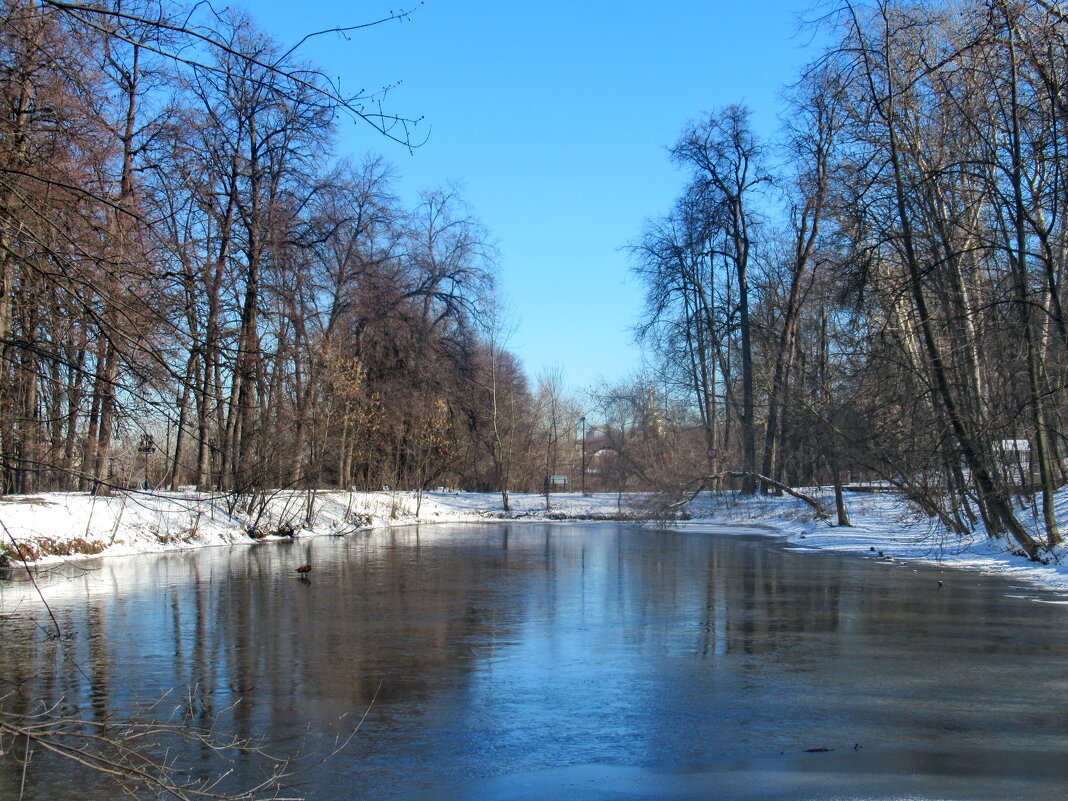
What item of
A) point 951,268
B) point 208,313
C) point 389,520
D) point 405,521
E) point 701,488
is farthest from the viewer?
point 405,521

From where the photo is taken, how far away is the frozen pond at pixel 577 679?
6.43 meters

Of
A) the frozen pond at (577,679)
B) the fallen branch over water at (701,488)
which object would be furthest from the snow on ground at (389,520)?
the frozen pond at (577,679)

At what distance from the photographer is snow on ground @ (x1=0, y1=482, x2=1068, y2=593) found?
19.0 m

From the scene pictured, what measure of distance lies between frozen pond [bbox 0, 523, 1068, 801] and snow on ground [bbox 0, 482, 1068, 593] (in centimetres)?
158

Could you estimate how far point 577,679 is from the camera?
30.3 feet

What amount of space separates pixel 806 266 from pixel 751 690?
32.1 meters

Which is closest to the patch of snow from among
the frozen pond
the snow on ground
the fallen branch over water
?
the snow on ground

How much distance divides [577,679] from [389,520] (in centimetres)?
2922

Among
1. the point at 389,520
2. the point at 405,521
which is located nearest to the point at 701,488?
the point at 405,521

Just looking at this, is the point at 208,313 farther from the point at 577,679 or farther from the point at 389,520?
the point at 389,520

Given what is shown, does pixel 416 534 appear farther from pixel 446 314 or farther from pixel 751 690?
pixel 751 690

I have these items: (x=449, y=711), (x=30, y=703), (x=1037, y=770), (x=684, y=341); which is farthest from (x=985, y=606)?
(x=684, y=341)

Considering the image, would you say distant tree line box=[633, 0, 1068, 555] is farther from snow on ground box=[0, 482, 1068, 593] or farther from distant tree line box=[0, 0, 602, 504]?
distant tree line box=[0, 0, 602, 504]

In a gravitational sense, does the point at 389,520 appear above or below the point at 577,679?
above
